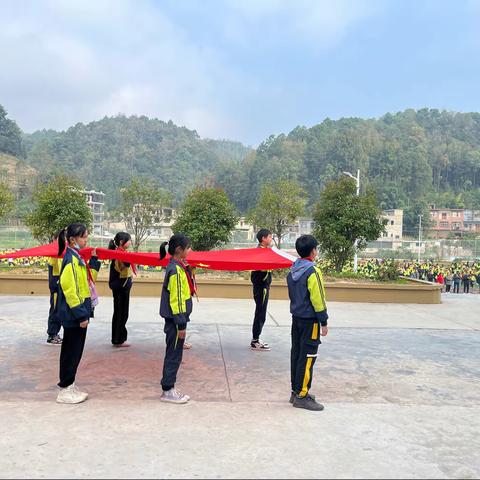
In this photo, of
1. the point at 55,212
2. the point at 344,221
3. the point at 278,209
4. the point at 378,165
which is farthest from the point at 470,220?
the point at 55,212

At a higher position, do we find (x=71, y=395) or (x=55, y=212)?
(x=55, y=212)

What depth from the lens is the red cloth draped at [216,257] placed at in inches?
223

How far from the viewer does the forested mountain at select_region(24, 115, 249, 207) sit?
109 metres

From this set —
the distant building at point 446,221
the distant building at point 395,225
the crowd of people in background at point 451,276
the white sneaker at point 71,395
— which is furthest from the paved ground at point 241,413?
the distant building at point 446,221

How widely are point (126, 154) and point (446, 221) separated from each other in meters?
80.8

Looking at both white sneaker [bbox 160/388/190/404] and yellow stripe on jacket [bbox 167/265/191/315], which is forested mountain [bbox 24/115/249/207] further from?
white sneaker [bbox 160/388/190/404]

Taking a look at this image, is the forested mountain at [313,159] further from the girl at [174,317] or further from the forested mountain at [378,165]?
the girl at [174,317]

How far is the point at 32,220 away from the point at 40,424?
39.0 feet

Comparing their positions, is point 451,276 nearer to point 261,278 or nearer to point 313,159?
point 261,278

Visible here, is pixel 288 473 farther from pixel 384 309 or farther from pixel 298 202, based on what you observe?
pixel 298 202

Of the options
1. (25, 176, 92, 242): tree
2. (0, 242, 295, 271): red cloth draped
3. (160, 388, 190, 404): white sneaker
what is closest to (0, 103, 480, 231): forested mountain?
(25, 176, 92, 242): tree

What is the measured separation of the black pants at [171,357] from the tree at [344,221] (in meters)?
10.8

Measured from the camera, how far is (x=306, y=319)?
4.30 meters

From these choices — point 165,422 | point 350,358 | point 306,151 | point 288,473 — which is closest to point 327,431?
point 288,473
